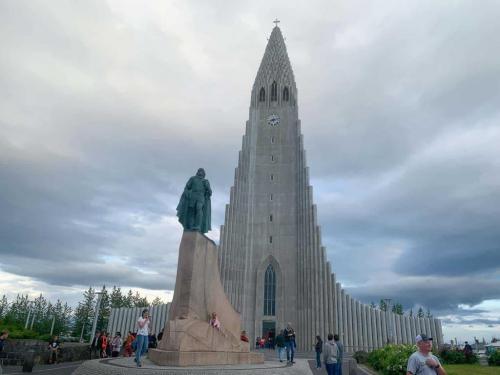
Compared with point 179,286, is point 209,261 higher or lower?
higher

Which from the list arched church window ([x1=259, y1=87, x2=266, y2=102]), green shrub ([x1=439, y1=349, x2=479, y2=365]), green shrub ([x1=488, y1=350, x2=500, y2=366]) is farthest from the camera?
arched church window ([x1=259, y1=87, x2=266, y2=102])

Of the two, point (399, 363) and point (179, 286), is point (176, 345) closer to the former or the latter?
point (179, 286)

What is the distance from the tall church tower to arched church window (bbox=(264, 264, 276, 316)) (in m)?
0.09

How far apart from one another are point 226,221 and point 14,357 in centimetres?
2336

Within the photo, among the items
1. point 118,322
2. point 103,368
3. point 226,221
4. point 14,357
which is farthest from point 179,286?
point 118,322

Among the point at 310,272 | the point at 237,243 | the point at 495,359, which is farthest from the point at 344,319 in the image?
the point at 495,359

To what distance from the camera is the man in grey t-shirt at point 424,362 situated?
4.48 m

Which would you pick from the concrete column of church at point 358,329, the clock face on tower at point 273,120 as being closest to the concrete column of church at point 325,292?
the concrete column of church at point 358,329

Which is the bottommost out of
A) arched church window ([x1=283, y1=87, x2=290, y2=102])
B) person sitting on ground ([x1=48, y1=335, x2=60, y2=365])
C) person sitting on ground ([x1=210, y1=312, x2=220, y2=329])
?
person sitting on ground ([x1=48, y1=335, x2=60, y2=365])

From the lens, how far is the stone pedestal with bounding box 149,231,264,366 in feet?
31.0

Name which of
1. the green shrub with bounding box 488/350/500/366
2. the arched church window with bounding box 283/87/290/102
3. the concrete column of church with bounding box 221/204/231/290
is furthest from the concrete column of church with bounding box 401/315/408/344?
the arched church window with bounding box 283/87/290/102

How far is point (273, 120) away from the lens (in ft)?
138

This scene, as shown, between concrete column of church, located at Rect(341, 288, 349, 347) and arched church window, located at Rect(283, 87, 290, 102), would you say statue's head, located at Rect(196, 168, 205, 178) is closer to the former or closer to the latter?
concrete column of church, located at Rect(341, 288, 349, 347)

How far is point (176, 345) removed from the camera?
9.38 meters
